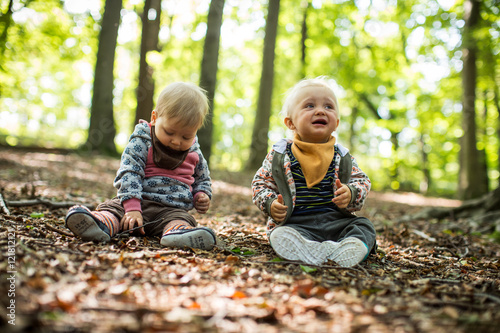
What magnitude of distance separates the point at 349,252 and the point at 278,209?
0.58 m

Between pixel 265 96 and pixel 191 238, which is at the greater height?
pixel 265 96

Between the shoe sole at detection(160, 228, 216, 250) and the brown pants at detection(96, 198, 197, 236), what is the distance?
322 mm

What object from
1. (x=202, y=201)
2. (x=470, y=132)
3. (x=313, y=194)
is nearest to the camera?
(x=313, y=194)

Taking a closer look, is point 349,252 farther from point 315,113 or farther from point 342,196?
point 315,113

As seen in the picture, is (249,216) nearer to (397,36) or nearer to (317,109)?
(317,109)

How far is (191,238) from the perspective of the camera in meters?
2.41

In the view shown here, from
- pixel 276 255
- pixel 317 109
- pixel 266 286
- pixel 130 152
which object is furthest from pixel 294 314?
pixel 130 152

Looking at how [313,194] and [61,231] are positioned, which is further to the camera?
[313,194]

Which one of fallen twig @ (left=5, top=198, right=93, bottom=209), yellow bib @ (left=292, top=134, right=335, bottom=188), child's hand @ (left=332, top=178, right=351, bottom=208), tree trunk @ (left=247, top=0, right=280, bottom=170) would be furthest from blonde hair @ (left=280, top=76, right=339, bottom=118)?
tree trunk @ (left=247, top=0, right=280, bottom=170)

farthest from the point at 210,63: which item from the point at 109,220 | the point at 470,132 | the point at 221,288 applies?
the point at 470,132

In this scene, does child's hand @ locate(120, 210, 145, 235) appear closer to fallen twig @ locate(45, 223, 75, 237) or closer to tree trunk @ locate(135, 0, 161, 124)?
fallen twig @ locate(45, 223, 75, 237)

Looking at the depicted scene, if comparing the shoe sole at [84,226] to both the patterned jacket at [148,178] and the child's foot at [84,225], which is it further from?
the patterned jacket at [148,178]

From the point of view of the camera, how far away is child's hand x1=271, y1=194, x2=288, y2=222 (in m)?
2.54

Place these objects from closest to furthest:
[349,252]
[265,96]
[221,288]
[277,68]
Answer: [221,288] < [349,252] < [265,96] < [277,68]
